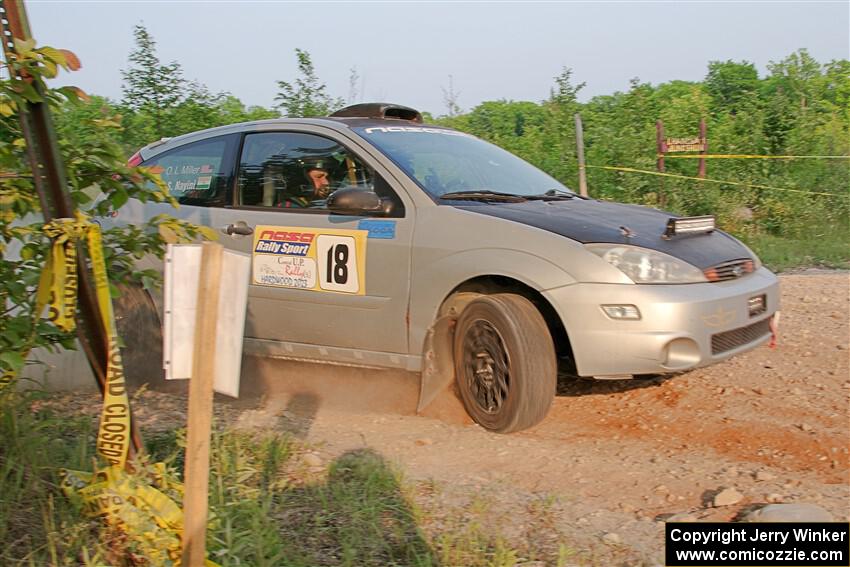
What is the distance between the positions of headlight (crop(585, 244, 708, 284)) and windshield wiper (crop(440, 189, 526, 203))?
2.82ft

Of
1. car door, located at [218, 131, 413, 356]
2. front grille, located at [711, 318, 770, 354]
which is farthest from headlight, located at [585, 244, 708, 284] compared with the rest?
car door, located at [218, 131, 413, 356]

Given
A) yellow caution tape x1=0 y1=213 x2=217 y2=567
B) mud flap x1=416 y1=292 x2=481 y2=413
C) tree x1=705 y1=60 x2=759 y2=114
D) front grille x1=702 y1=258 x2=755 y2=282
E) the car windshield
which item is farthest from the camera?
tree x1=705 y1=60 x2=759 y2=114

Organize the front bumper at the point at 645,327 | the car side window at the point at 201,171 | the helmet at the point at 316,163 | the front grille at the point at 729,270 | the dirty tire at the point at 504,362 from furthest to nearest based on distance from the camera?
the car side window at the point at 201,171 → the helmet at the point at 316,163 → the front grille at the point at 729,270 → the dirty tire at the point at 504,362 → the front bumper at the point at 645,327

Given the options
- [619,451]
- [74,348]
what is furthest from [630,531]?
[74,348]

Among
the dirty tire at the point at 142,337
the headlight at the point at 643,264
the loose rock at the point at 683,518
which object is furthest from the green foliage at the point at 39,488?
the headlight at the point at 643,264

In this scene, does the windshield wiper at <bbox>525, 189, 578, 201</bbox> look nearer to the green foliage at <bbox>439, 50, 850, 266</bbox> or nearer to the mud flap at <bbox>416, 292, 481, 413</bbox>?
the mud flap at <bbox>416, 292, 481, 413</bbox>

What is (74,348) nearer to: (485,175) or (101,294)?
(101,294)

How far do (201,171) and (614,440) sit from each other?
3331 millimetres

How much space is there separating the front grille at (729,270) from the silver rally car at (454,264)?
1 cm

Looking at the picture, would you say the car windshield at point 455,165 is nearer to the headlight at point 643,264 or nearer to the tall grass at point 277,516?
the headlight at point 643,264

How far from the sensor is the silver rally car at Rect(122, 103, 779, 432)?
13.8ft

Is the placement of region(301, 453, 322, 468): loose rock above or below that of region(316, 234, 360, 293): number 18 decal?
below

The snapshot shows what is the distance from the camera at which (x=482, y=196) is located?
4.92 meters

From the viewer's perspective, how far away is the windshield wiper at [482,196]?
15.9 ft
